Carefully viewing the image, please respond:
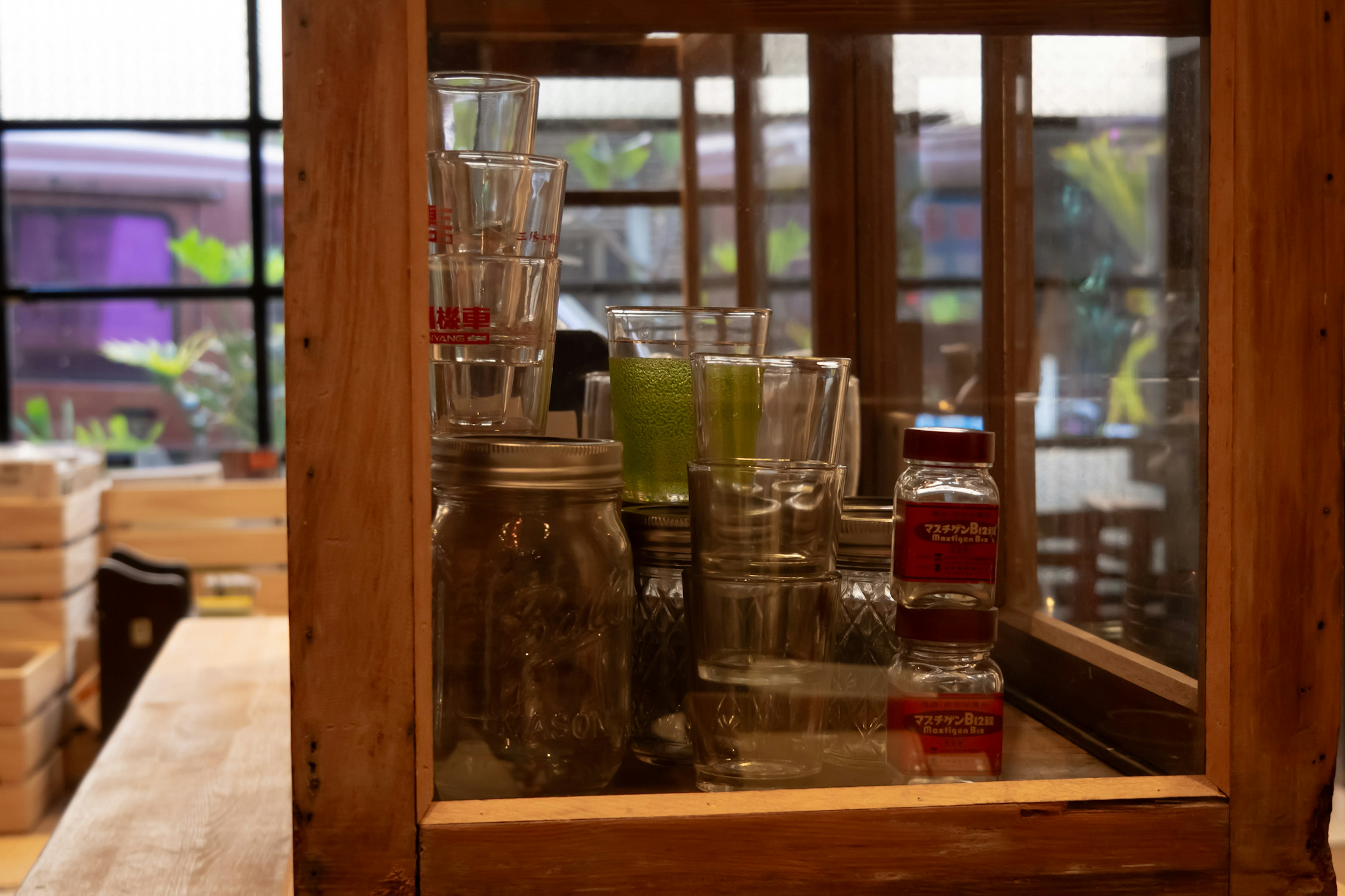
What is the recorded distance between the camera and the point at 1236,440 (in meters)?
0.72

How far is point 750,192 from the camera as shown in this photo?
108 centimetres

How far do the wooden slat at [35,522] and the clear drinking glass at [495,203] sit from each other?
105 inches

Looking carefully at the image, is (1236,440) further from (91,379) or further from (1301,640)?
(91,379)

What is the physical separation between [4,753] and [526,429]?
95.8 inches

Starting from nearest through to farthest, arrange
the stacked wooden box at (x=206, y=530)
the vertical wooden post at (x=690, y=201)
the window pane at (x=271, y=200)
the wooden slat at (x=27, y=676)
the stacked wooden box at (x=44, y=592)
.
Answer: the vertical wooden post at (x=690, y=201)
the wooden slat at (x=27, y=676)
the stacked wooden box at (x=44, y=592)
the stacked wooden box at (x=206, y=530)
the window pane at (x=271, y=200)

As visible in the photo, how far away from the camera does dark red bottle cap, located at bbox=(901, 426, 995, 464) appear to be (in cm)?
76

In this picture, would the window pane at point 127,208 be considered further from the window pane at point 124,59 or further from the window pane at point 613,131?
the window pane at point 613,131

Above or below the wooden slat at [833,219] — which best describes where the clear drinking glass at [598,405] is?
below

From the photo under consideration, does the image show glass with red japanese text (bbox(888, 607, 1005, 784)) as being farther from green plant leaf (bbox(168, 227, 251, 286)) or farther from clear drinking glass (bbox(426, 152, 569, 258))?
green plant leaf (bbox(168, 227, 251, 286))

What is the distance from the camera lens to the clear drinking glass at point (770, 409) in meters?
0.74

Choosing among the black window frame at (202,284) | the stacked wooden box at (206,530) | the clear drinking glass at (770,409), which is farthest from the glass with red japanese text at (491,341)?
the black window frame at (202,284)

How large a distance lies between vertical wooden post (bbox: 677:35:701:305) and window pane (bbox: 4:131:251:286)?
3.78 m

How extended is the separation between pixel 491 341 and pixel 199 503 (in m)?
3.12

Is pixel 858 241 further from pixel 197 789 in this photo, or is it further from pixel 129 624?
pixel 129 624
